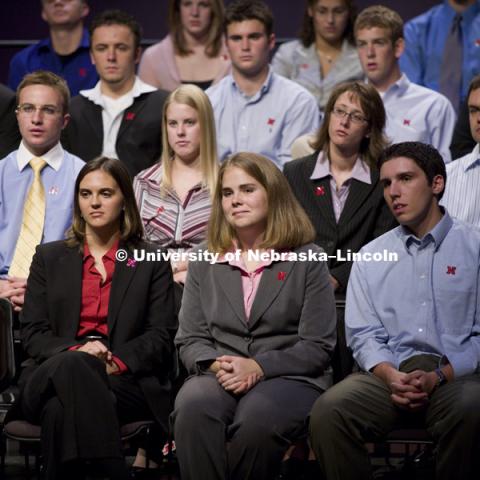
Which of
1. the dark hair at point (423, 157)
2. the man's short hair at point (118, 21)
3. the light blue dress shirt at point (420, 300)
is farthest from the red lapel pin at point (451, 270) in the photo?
the man's short hair at point (118, 21)

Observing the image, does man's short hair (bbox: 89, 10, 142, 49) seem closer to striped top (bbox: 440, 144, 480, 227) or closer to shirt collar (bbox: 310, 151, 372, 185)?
shirt collar (bbox: 310, 151, 372, 185)

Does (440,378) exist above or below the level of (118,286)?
below

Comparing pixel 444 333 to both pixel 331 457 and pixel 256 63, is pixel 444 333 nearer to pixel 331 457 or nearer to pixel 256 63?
pixel 331 457

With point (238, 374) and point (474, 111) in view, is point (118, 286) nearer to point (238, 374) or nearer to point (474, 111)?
point (238, 374)

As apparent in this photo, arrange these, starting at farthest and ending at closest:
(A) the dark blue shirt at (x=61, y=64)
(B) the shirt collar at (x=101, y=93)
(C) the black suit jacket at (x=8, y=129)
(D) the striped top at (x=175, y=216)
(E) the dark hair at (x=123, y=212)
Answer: (A) the dark blue shirt at (x=61, y=64), (B) the shirt collar at (x=101, y=93), (C) the black suit jacket at (x=8, y=129), (D) the striped top at (x=175, y=216), (E) the dark hair at (x=123, y=212)

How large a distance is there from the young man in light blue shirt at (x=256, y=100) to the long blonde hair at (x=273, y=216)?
4.36 feet

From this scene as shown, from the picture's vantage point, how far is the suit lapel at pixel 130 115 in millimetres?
5273

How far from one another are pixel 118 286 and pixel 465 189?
1.53 metres

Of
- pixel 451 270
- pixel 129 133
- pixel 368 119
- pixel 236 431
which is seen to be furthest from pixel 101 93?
pixel 236 431

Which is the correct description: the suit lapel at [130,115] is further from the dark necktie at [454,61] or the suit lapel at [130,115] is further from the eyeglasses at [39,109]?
the dark necktie at [454,61]

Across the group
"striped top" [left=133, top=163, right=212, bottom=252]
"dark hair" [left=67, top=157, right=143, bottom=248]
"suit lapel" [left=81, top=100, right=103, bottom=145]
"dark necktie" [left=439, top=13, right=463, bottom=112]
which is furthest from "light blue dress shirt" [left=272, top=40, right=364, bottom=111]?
"dark hair" [left=67, top=157, right=143, bottom=248]

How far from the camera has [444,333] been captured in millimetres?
3855

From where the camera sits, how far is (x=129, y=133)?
526cm

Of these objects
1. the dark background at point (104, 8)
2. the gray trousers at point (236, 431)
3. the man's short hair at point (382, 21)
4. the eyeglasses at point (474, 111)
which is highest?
the dark background at point (104, 8)
